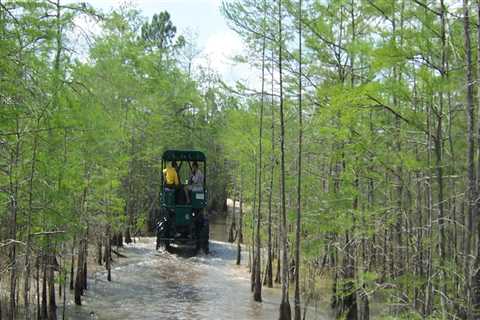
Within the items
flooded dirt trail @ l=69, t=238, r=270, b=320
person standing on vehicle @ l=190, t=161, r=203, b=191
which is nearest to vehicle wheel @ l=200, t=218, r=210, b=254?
flooded dirt trail @ l=69, t=238, r=270, b=320

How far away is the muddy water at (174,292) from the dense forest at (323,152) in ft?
2.27

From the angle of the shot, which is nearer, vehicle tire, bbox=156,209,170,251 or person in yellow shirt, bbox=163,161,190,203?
person in yellow shirt, bbox=163,161,190,203

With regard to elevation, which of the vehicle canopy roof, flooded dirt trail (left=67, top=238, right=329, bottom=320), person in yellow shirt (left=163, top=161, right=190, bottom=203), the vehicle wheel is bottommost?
flooded dirt trail (left=67, top=238, right=329, bottom=320)

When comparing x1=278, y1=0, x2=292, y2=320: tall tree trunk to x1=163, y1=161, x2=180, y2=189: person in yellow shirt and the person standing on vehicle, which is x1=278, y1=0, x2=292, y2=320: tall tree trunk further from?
x1=163, y1=161, x2=180, y2=189: person in yellow shirt

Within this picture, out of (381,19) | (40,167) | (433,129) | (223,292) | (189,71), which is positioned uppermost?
(189,71)

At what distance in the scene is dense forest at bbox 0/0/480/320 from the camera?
24.0 ft

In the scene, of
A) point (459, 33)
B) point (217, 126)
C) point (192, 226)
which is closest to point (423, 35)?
point (459, 33)

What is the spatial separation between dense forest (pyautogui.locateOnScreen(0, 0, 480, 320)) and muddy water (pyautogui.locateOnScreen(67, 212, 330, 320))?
0.69 metres

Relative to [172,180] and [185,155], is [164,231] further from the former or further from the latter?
[185,155]

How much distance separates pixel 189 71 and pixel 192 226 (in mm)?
19267

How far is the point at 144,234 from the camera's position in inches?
1328

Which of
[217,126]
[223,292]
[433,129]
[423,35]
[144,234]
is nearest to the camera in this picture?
[423,35]

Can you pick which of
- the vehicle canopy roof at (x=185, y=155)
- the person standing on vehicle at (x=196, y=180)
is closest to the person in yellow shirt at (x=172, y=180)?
the person standing on vehicle at (x=196, y=180)

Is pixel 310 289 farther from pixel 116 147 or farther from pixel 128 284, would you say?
pixel 116 147
